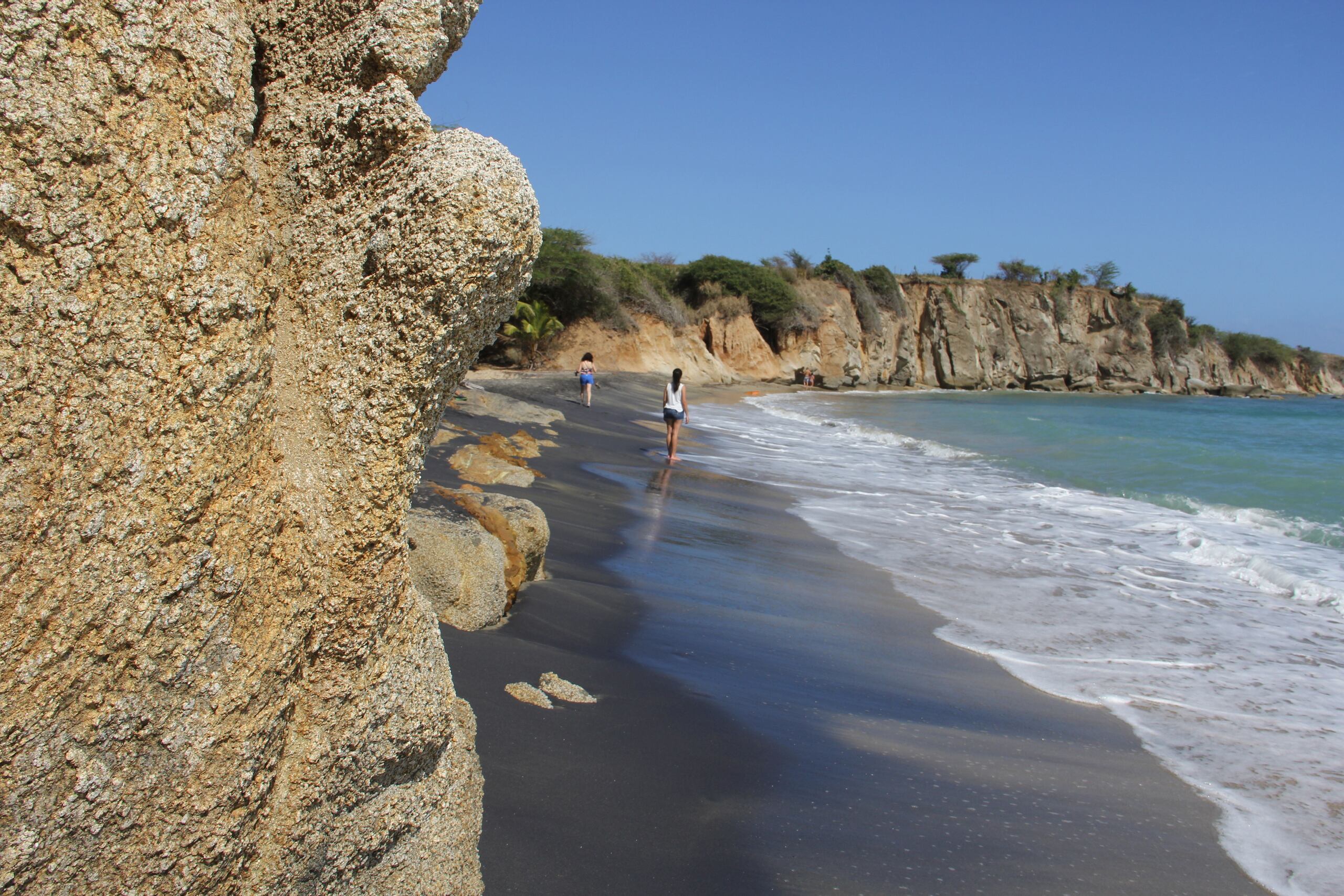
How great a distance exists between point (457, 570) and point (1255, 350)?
91.6 m

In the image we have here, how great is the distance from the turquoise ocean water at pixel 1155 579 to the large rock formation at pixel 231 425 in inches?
127

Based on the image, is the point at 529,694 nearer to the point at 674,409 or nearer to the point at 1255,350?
the point at 674,409

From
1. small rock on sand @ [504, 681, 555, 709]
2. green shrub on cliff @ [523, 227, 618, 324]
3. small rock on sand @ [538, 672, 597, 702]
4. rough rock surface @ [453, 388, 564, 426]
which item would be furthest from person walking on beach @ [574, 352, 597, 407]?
small rock on sand @ [504, 681, 555, 709]

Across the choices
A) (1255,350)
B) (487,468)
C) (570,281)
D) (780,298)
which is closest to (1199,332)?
(1255,350)

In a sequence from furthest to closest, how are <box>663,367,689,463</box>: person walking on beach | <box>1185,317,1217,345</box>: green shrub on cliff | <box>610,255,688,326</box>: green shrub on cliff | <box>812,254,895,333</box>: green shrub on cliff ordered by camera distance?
1. <box>1185,317,1217,345</box>: green shrub on cliff
2. <box>812,254,895,333</box>: green shrub on cliff
3. <box>610,255,688,326</box>: green shrub on cliff
4. <box>663,367,689,463</box>: person walking on beach

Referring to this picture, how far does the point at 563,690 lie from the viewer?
12.2 ft

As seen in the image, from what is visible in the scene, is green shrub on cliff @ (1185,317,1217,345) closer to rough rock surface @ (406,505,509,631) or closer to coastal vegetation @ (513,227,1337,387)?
coastal vegetation @ (513,227,1337,387)

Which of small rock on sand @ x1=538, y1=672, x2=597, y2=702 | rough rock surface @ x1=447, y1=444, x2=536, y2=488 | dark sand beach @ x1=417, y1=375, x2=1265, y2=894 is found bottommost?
dark sand beach @ x1=417, y1=375, x2=1265, y2=894

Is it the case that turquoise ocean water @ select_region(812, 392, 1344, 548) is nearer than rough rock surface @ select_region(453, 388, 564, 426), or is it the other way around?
rough rock surface @ select_region(453, 388, 564, 426)

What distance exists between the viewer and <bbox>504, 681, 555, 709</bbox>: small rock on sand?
3.52 m

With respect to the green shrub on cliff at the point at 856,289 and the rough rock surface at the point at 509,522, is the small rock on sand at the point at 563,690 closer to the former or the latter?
the rough rock surface at the point at 509,522

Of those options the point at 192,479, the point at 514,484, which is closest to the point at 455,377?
the point at 192,479

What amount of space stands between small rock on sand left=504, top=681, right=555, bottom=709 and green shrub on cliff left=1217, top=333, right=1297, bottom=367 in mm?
86871

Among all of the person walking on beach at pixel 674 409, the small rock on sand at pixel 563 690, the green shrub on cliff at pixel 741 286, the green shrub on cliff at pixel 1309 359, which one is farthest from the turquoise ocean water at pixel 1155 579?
the green shrub on cliff at pixel 1309 359
